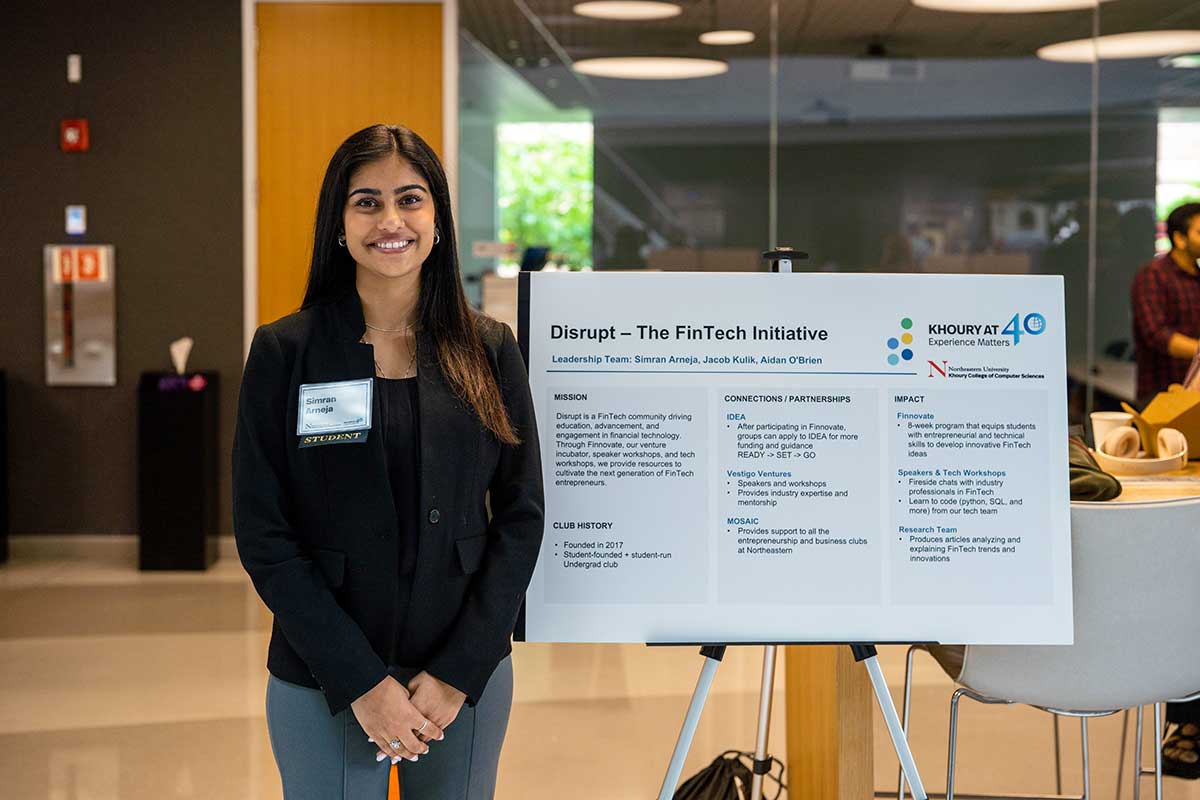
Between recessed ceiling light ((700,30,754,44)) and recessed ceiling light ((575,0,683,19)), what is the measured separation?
196 millimetres

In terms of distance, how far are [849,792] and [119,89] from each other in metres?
5.60

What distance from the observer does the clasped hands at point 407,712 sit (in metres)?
1.90

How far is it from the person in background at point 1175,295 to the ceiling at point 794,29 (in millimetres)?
1509

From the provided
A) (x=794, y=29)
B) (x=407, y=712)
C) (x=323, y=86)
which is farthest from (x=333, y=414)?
(x=794, y=29)

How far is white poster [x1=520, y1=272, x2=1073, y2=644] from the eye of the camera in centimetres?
232

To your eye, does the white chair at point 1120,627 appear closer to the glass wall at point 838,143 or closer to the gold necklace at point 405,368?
the gold necklace at point 405,368

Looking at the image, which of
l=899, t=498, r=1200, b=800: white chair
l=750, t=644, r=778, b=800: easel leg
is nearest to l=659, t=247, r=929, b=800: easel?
l=899, t=498, r=1200, b=800: white chair

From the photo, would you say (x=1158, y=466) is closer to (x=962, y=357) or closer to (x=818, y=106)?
(x=962, y=357)

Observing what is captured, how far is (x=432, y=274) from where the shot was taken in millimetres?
2076

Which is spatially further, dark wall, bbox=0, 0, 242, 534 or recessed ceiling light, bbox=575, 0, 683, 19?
recessed ceiling light, bbox=575, 0, 683, 19

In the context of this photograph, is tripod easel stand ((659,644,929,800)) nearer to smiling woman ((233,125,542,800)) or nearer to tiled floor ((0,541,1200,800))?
smiling woman ((233,125,542,800))

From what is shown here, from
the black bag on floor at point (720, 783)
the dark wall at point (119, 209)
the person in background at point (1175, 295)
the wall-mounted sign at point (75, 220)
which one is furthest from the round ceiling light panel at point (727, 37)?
the black bag on floor at point (720, 783)

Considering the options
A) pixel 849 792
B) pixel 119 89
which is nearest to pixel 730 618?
pixel 849 792

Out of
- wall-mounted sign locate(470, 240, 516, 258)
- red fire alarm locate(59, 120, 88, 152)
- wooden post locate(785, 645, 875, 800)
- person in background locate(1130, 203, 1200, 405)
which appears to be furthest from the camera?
wall-mounted sign locate(470, 240, 516, 258)
